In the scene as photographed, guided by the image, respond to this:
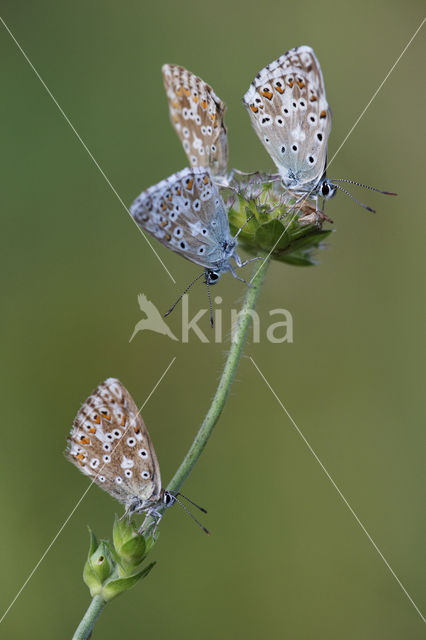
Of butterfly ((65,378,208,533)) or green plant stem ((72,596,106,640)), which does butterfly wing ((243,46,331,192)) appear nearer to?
butterfly ((65,378,208,533))

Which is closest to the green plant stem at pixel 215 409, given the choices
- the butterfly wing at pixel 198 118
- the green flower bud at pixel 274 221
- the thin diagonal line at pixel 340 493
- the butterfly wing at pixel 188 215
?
the green flower bud at pixel 274 221

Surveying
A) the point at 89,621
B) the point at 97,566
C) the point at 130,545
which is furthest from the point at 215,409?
the point at 89,621

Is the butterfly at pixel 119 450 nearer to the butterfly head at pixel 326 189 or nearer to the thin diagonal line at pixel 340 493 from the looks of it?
the butterfly head at pixel 326 189

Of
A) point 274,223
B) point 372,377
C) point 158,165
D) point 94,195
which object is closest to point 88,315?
point 94,195

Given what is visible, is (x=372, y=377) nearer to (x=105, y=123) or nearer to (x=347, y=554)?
(x=347, y=554)

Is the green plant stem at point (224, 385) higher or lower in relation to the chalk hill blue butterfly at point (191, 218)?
lower
